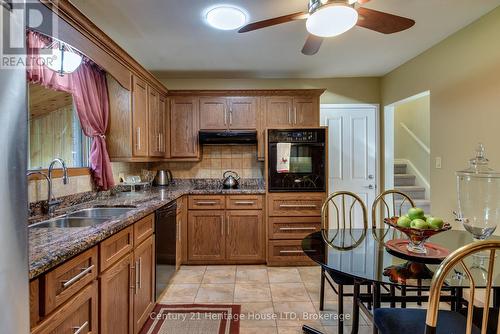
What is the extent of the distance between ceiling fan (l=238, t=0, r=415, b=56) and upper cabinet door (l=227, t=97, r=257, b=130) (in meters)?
1.77

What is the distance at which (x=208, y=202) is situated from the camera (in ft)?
10.8

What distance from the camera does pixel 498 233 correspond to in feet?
7.21

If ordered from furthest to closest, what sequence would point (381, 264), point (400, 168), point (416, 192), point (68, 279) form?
1. point (400, 168)
2. point (416, 192)
3. point (381, 264)
4. point (68, 279)

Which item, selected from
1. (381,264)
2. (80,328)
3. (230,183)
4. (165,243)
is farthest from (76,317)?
(230,183)

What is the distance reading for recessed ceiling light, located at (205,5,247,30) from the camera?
2114 millimetres

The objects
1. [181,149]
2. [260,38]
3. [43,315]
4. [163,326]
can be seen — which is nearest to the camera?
[43,315]

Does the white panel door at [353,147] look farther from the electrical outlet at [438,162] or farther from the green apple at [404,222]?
the green apple at [404,222]

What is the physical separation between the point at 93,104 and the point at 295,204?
2352 millimetres

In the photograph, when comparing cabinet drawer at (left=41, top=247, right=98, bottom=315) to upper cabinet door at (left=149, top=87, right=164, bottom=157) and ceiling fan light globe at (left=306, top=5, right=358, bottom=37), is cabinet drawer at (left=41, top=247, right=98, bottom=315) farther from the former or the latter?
upper cabinet door at (left=149, top=87, right=164, bottom=157)

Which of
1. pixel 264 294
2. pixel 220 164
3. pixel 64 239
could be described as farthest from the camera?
pixel 220 164

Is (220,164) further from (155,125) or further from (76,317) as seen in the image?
(76,317)

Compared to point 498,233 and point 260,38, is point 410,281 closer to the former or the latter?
point 498,233

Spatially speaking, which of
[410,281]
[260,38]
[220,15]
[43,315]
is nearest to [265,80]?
[260,38]

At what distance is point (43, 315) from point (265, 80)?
3.55 metres
